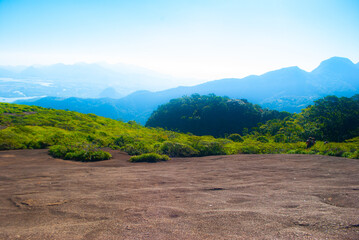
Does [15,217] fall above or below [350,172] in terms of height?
above

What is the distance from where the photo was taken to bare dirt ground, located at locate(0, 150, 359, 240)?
300 centimetres

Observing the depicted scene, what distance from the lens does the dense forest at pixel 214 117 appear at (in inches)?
2005

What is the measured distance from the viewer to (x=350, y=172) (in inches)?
274

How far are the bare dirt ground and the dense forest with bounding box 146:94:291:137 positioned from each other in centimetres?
4438

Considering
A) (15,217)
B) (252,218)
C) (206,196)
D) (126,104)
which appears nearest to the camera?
(252,218)

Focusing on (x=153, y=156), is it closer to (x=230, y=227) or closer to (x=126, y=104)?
(x=230, y=227)

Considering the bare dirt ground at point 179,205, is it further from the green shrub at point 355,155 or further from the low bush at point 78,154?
the green shrub at point 355,155

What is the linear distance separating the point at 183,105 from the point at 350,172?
2108 inches

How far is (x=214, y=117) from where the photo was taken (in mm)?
54719

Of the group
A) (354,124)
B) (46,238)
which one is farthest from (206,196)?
(354,124)

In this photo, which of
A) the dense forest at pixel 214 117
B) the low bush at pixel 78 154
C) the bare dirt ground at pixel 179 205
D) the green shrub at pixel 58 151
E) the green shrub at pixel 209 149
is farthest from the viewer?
the dense forest at pixel 214 117

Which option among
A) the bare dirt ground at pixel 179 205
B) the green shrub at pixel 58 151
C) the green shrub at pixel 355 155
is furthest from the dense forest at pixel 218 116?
the green shrub at pixel 58 151

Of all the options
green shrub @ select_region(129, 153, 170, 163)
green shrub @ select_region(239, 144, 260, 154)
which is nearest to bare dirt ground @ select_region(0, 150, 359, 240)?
green shrub @ select_region(129, 153, 170, 163)

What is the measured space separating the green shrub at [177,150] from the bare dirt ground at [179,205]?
569 centimetres
